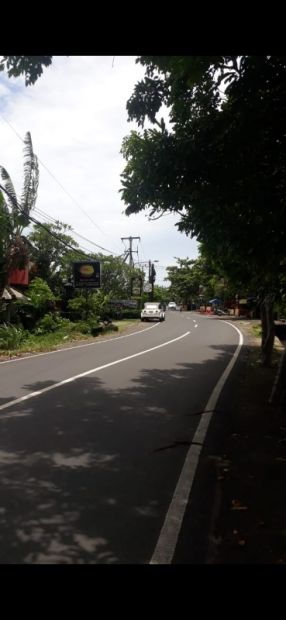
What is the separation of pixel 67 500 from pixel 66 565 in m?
1.17

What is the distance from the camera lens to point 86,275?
31359 mm

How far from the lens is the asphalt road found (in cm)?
346

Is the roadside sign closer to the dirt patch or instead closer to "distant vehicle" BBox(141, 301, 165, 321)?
"distant vehicle" BBox(141, 301, 165, 321)

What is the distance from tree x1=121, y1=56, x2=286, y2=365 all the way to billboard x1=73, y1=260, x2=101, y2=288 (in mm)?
24354

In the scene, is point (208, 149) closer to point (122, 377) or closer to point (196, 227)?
point (196, 227)

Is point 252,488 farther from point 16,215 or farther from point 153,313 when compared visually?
point 153,313

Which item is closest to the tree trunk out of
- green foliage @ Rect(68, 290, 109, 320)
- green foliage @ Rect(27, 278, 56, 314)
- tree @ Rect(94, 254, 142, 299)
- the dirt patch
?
the dirt patch

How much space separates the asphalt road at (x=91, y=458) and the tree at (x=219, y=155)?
3.02 meters

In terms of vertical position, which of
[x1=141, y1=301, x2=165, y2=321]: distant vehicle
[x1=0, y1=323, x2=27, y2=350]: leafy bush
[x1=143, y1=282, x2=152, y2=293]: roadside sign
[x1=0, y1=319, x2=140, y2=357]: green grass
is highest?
[x1=143, y1=282, x2=152, y2=293]: roadside sign

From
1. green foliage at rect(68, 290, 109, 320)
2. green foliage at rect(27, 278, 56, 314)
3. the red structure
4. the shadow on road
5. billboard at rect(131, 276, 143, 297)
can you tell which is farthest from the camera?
billboard at rect(131, 276, 143, 297)

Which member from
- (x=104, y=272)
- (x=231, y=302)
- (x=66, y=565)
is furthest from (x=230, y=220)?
(x=231, y=302)

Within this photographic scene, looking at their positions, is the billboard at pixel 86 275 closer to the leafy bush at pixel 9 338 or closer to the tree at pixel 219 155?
the leafy bush at pixel 9 338

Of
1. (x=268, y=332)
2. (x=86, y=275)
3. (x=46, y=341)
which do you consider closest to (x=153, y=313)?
(x=86, y=275)

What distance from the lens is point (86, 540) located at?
344cm
